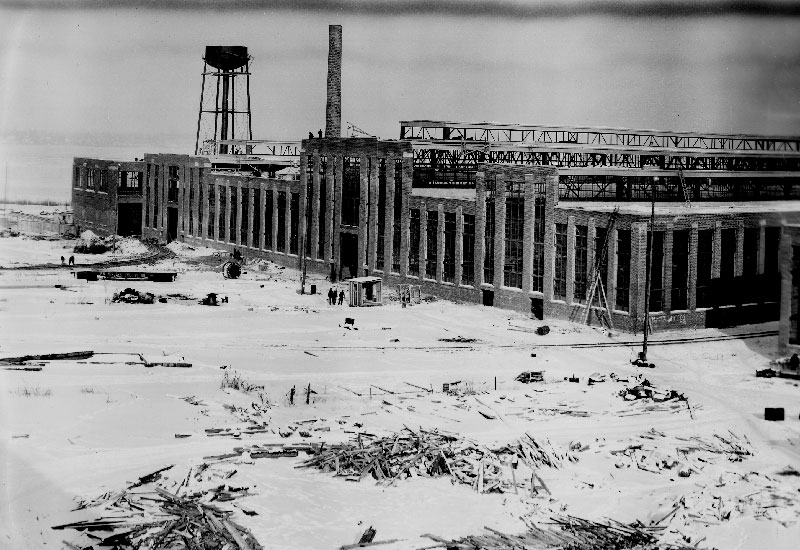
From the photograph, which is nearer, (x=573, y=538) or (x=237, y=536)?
(x=237, y=536)

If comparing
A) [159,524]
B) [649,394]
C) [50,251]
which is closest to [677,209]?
[649,394]

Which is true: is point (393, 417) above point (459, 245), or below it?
below

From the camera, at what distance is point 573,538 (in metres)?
21.1

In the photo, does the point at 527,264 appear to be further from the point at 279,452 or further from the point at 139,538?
the point at 139,538

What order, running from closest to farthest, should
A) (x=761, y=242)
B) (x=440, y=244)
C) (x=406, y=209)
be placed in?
(x=761, y=242)
(x=440, y=244)
(x=406, y=209)

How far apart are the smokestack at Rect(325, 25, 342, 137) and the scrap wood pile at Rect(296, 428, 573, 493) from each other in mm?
42126

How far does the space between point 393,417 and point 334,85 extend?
139 ft

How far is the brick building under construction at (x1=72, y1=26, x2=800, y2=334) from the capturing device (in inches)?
1644

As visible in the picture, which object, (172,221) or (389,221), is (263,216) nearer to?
(172,221)

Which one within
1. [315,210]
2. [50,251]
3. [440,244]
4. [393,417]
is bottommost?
[393,417]

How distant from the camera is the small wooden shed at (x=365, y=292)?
5106 cm

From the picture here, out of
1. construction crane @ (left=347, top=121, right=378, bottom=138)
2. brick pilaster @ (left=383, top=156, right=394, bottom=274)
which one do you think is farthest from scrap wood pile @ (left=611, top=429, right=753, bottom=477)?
construction crane @ (left=347, top=121, right=378, bottom=138)

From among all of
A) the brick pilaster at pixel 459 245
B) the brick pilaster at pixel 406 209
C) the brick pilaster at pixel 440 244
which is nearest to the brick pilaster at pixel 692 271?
the brick pilaster at pixel 459 245

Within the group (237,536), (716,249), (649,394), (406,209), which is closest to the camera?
(237,536)
